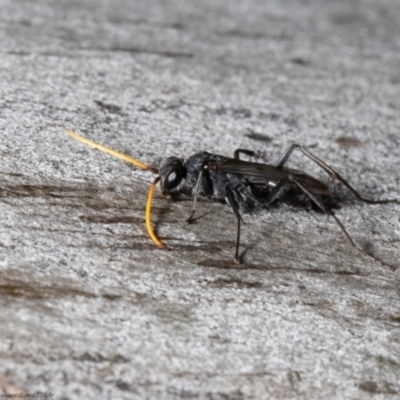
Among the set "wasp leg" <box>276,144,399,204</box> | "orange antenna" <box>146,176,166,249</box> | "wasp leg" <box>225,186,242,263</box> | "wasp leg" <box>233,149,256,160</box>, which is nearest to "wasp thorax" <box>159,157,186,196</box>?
"orange antenna" <box>146,176,166,249</box>

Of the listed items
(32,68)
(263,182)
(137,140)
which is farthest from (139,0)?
(263,182)

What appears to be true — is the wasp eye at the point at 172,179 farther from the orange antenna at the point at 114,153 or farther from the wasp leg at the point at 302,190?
the wasp leg at the point at 302,190

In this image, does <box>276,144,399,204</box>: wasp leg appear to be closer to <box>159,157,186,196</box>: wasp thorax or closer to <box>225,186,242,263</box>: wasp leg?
<box>225,186,242,263</box>: wasp leg

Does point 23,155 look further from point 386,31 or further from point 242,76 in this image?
point 386,31

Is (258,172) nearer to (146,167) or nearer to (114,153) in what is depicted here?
(146,167)

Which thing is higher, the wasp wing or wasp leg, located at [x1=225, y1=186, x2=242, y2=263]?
the wasp wing

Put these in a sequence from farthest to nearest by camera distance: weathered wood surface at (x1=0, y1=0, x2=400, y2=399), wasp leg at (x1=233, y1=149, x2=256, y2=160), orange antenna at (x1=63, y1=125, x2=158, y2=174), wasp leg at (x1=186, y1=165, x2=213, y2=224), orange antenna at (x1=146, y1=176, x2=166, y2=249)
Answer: wasp leg at (x1=233, y1=149, x2=256, y2=160) < wasp leg at (x1=186, y1=165, x2=213, y2=224) < orange antenna at (x1=63, y1=125, x2=158, y2=174) < orange antenna at (x1=146, y1=176, x2=166, y2=249) < weathered wood surface at (x1=0, y1=0, x2=400, y2=399)

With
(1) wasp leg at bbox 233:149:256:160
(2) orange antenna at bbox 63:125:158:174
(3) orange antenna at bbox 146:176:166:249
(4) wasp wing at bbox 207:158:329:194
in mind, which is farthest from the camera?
(1) wasp leg at bbox 233:149:256:160
